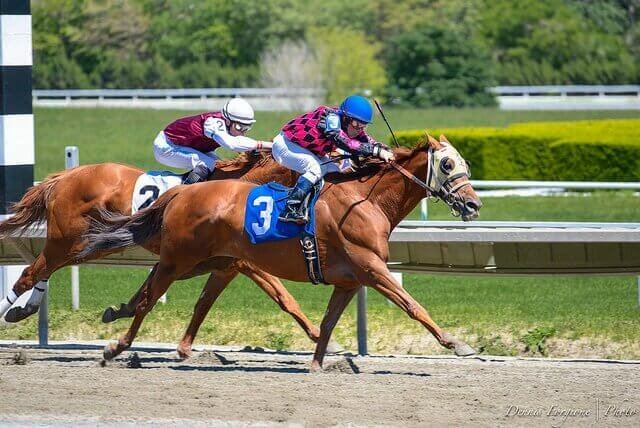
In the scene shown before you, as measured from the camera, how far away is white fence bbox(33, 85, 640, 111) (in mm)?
35438

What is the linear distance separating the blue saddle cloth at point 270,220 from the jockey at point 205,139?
1.99 feet

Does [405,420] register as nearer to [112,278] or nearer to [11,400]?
[11,400]

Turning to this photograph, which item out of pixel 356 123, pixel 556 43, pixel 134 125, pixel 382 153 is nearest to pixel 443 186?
pixel 382 153

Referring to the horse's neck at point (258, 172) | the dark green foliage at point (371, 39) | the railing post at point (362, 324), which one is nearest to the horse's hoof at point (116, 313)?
the horse's neck at point (258, 172)

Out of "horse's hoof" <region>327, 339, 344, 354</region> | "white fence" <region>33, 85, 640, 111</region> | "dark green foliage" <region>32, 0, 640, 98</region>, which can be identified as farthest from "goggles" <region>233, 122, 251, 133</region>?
"dark green foliage" <region>32, 0, 640, 98</region>

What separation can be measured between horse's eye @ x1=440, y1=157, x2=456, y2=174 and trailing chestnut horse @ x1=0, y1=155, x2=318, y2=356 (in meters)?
1.19

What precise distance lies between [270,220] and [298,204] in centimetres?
21

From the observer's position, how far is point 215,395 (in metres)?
6.20

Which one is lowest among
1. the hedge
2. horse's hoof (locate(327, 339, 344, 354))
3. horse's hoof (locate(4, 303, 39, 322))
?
the hedge

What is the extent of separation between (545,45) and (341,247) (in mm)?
39310

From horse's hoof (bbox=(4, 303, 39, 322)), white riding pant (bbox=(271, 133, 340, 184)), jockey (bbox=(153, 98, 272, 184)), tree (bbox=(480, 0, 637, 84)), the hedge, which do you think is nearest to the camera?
white riding pant (bbox=(271, 133, 340, 184))

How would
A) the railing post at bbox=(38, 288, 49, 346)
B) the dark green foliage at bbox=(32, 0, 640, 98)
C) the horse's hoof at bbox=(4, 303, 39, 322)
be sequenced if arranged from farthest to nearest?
the dark green foliage at bbox=(32, 0, 640, 98), the railing post at bbox=(38, 288, 49, 346), the horse's hoof at bbox=(4, 303, 39, 322)

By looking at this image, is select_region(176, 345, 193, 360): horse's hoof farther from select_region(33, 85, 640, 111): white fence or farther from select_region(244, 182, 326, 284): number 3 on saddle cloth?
select_region(33, 85, 640, 111): white fence

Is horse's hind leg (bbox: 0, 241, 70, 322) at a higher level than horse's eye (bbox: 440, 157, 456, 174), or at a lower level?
lower
